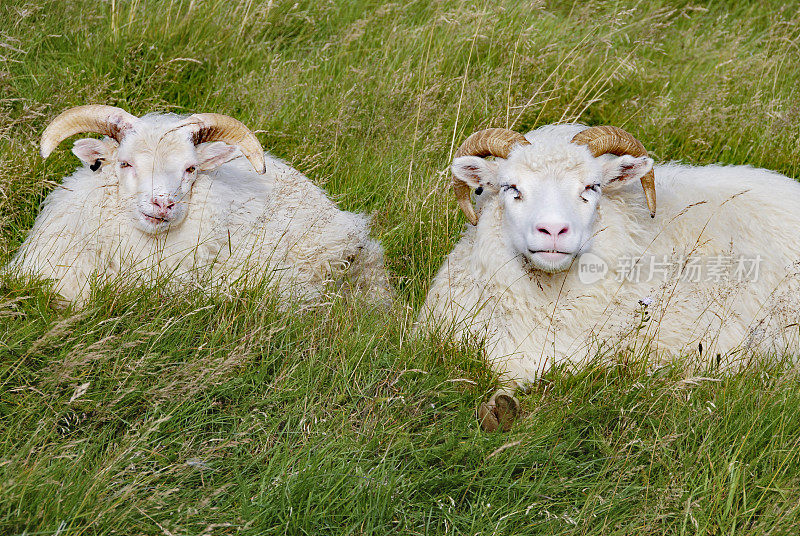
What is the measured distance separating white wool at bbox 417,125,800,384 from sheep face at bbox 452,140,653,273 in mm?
56

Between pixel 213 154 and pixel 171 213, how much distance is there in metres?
0.55

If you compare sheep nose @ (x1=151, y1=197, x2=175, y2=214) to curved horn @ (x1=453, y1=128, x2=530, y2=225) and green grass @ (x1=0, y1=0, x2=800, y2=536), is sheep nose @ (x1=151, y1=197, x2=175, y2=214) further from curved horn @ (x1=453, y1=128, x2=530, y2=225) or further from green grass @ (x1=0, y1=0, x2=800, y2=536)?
curved horn @ (x1=453, y1=128, x2=530, y2=225)

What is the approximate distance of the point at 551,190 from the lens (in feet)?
15.9

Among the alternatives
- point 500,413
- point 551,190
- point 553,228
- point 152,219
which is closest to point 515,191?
point 551,190

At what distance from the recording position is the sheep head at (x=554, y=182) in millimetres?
4668

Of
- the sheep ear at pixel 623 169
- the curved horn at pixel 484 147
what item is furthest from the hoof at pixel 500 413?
the sheep ear at pixel 623 169

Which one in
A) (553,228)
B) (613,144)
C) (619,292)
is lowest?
(619,292)

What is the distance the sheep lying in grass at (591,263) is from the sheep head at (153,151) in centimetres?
142

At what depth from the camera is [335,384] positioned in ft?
13.1

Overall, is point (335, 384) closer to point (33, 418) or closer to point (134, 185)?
point (33, 418)

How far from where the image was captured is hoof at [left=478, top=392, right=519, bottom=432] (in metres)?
3.96

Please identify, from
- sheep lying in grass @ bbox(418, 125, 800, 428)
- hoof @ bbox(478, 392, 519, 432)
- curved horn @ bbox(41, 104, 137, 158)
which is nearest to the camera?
hoof @ bbox(478, 392, 519, 432)

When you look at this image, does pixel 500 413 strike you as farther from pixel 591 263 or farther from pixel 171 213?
pixel 171 213

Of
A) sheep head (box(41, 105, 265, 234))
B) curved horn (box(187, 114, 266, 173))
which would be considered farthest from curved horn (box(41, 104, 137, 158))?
curved horn (box(187, 114, 266, 173))
